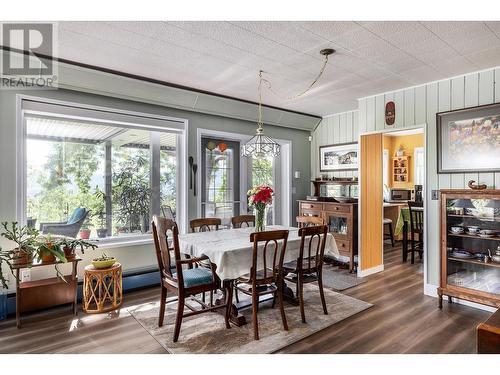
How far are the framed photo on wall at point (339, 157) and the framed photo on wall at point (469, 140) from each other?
168 centimetres

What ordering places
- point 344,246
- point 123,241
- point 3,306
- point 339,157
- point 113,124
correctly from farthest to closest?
point 339,157, point 344,246, point 123,241, point 113,124, point 3,306

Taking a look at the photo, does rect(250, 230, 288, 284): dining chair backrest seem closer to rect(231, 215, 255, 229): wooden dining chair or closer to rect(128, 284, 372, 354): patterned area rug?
rect(128, 284, 372, 354): patterned area rug

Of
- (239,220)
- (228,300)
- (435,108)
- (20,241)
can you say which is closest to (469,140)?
(435,108)

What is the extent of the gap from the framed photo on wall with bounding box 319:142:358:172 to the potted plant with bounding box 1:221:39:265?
4.45m

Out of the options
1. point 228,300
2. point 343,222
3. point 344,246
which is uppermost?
point 343,222

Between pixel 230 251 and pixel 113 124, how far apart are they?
2.34 metres

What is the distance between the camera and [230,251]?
8.55ft

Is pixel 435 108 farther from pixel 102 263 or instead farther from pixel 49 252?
pixel 49 252

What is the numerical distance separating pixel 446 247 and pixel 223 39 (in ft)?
10.2

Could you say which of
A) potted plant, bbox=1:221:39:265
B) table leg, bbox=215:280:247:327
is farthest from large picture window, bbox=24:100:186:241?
table leg, bbox=215:280:247:327

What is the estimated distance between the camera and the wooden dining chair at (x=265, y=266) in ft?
8.44

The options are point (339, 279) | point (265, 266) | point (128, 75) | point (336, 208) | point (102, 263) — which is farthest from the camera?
point (336, 208)

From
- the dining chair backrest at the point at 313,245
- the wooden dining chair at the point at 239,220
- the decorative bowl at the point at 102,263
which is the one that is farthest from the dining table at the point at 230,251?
the decorative bowl at the point at 102,263

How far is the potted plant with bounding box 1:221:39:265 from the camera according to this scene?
2844 millimetres
